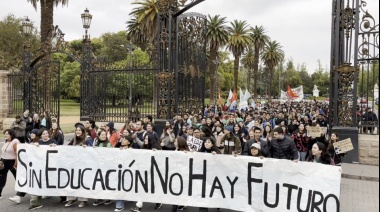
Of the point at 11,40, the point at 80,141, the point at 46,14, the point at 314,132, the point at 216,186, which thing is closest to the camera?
the point at 216,186

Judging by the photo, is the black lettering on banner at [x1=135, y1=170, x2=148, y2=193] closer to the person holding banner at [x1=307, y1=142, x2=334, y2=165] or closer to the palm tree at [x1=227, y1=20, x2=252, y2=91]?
the person holding banner at [x1=307, y1=142, x2=334, y2=165]

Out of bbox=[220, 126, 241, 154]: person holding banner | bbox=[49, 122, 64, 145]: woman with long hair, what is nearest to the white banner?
bbox=[49, 122, 64, 145]: woman with long hair

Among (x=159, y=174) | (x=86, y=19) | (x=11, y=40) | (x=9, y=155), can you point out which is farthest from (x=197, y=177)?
(x=11, y=40)

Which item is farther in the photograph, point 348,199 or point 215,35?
point 215,35

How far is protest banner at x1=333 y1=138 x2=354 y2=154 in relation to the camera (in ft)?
25.4

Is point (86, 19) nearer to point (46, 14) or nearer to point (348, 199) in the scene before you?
point (46, 14)

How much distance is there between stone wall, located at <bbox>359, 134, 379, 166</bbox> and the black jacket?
5457 mm

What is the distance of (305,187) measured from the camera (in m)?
6.02

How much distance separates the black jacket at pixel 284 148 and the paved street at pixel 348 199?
55.3 inches

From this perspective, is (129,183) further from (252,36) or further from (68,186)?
(252,36)

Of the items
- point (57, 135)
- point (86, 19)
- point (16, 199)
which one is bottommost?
point (16, 199)

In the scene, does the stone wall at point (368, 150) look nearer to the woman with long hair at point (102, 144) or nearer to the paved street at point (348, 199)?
the paved street at point (348, 199)

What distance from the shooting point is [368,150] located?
1185 cm

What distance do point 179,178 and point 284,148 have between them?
2247mm
